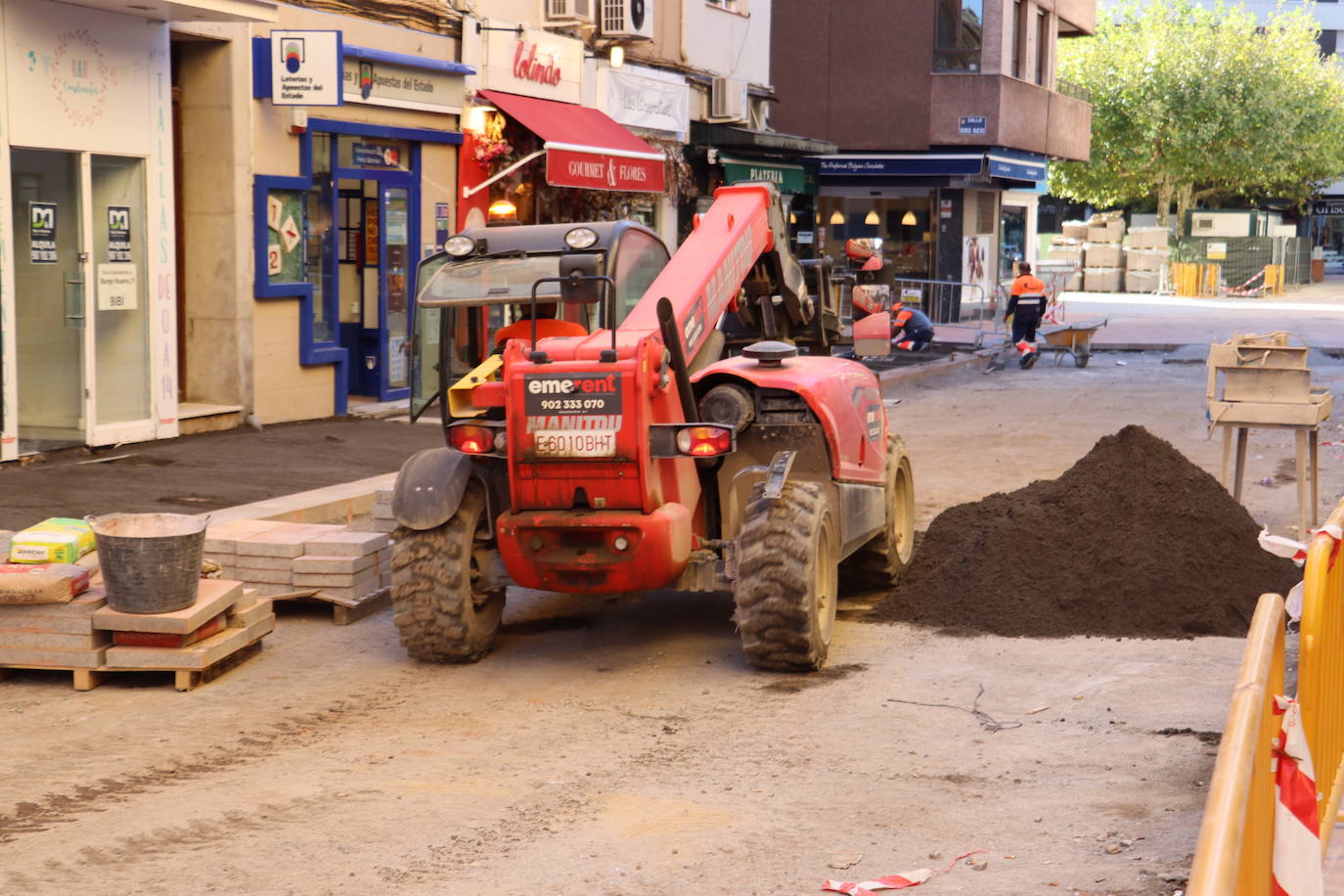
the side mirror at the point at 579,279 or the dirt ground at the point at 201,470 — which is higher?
the side mirror at the point at 579,279

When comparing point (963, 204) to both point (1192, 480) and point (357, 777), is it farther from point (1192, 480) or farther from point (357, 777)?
point (357, 777)

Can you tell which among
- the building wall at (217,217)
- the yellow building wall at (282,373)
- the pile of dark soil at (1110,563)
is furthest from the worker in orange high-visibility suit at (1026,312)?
the pile of dark soil at (1110,563)

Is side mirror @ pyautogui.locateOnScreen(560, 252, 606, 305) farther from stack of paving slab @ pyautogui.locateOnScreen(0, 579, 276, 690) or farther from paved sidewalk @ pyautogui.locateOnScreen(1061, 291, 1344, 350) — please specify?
paved sidewalk @ pyautogui.locateOnScreen(1061, 291, 1344, 350)

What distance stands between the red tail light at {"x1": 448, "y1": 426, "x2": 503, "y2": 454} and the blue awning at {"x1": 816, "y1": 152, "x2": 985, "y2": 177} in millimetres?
27831

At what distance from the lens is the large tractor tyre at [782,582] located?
7.34 metres

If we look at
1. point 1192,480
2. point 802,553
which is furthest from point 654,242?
point 1192,480

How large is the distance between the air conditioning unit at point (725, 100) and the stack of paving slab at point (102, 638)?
63.5ft

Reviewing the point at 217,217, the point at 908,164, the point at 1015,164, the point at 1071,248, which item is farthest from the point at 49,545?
the point at 1071,248

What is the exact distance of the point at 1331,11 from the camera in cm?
8912

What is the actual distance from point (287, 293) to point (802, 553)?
30.9 ft

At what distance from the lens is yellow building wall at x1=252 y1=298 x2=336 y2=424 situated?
600 inches

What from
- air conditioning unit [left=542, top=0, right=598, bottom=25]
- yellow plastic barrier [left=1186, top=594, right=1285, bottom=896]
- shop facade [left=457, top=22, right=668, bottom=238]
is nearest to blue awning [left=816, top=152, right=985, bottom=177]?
shop facade [left=457, top=22, right=668, bottom=238]

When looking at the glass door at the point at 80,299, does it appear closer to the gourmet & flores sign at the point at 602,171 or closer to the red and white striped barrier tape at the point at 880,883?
the gourmet & flores sign at the point at 602,171

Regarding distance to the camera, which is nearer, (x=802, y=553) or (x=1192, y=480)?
(x=802, y=553)
